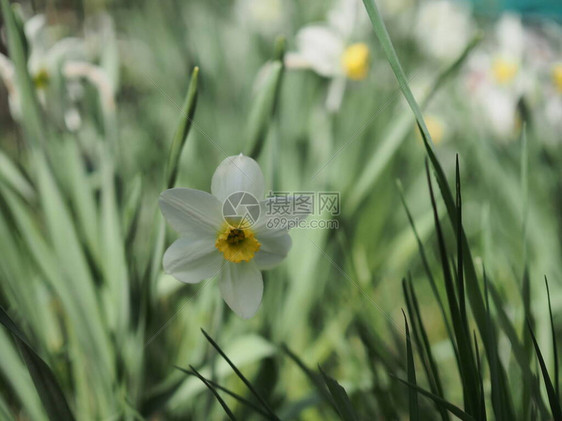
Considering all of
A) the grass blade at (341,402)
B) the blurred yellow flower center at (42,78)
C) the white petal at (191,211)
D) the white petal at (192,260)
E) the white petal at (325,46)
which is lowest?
the grass blade at (341,402)

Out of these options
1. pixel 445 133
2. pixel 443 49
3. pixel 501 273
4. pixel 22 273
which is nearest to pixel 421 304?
pixel 501 273

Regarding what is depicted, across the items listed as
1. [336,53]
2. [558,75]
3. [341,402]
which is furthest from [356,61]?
[341,402]

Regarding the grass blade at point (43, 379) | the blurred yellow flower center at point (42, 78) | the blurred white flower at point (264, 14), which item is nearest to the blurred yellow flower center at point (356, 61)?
the blurred yellow flower center at point (42, 78)

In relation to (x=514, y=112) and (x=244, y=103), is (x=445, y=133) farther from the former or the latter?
(x=244, y=103)

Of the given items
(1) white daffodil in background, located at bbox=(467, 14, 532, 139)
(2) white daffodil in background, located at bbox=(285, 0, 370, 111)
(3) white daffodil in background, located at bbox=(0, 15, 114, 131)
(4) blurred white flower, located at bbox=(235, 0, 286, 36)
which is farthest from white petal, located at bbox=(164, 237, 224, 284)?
(4) blurred white flower, located at bbox=(235, 0, 286, 36)

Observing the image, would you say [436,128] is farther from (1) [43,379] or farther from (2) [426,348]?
(1) [43,379]

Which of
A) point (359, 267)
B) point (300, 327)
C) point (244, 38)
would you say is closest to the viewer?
point (300, 327)

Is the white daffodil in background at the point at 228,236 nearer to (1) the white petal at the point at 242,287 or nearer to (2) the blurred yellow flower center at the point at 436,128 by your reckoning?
(1) the white petal at the point at 242,287
